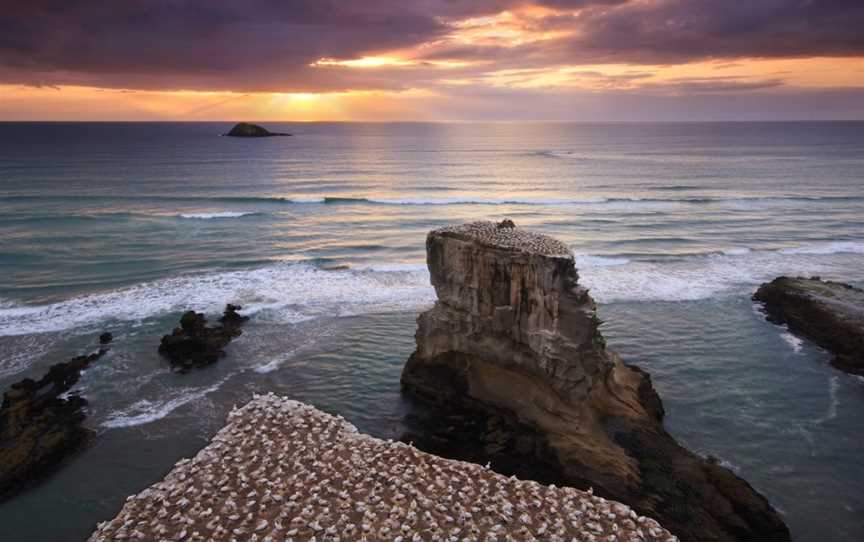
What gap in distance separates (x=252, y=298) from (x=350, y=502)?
885 inches

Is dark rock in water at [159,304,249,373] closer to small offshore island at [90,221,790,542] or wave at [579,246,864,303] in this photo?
small offshore island at [90,221,790,542]

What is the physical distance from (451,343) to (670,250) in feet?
97.8

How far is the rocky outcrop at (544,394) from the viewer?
17.0 meters

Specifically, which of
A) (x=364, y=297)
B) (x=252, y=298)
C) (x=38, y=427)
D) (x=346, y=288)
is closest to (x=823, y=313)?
(x=364, y=297)

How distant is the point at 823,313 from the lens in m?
30.0

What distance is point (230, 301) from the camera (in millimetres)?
34500

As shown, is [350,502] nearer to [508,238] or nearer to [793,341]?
[508,238]

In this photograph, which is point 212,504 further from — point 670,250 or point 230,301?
point 670,250

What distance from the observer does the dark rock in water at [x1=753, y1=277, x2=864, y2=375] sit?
27266mm

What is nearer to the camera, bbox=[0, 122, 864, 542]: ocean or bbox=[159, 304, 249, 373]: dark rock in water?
bbox=[0, 122, 864, 542]: ocean

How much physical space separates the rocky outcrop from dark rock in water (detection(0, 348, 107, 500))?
12.3 metres

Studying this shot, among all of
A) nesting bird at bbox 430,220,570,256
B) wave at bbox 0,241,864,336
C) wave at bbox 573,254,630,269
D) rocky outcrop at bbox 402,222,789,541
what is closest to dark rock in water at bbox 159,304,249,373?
wave at bbox 0,241,864,336

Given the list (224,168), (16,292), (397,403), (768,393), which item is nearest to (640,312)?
(768,393)

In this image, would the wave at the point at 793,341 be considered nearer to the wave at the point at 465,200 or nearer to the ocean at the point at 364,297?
the ocean at the point at 364,297
